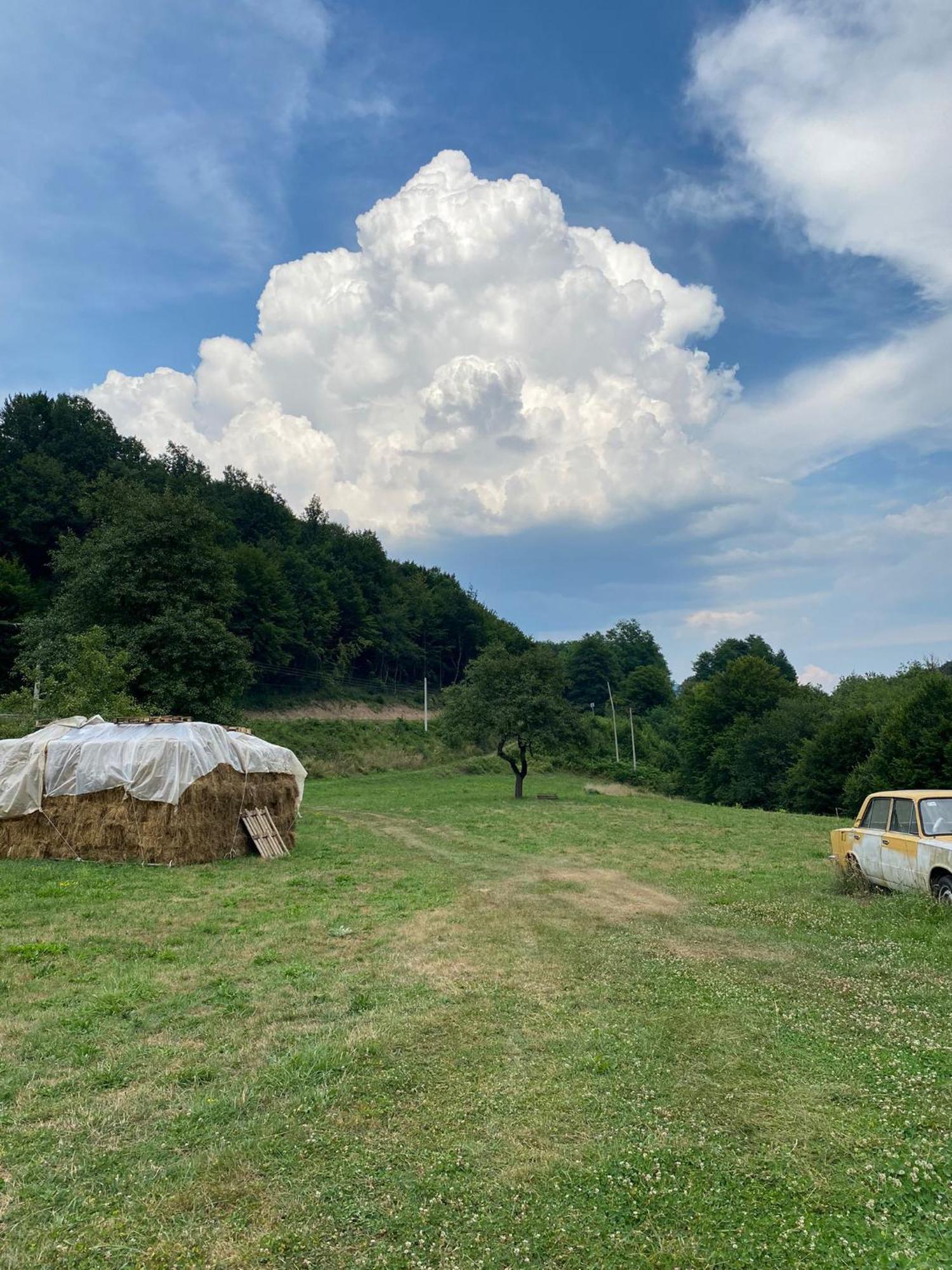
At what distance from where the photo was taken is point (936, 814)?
10.5m

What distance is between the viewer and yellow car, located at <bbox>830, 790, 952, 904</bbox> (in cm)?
983

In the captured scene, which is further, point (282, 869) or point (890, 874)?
point (282, 869)

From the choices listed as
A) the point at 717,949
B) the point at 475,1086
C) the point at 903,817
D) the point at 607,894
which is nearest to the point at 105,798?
the point at 607,894

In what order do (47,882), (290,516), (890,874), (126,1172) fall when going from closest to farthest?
(126,1172)
(890,874)
(47,882)
(290,516)

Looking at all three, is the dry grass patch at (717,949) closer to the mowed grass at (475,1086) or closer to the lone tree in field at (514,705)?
the mowed grass at (475,1086)

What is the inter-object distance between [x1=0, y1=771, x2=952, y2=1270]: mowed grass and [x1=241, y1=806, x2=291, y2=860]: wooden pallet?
569cm

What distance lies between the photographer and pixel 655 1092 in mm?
4828

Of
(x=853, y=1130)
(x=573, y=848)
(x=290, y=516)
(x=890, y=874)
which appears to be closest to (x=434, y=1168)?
(x=853, y=1130)

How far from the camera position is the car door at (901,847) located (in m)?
10.3

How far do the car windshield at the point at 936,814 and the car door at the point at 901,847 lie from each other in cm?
13

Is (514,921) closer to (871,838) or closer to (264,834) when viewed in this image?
(871,838)

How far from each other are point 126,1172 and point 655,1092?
10.6 feet

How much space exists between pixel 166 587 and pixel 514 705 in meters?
20.6

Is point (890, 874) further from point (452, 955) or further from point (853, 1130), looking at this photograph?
point (853, 1130)
